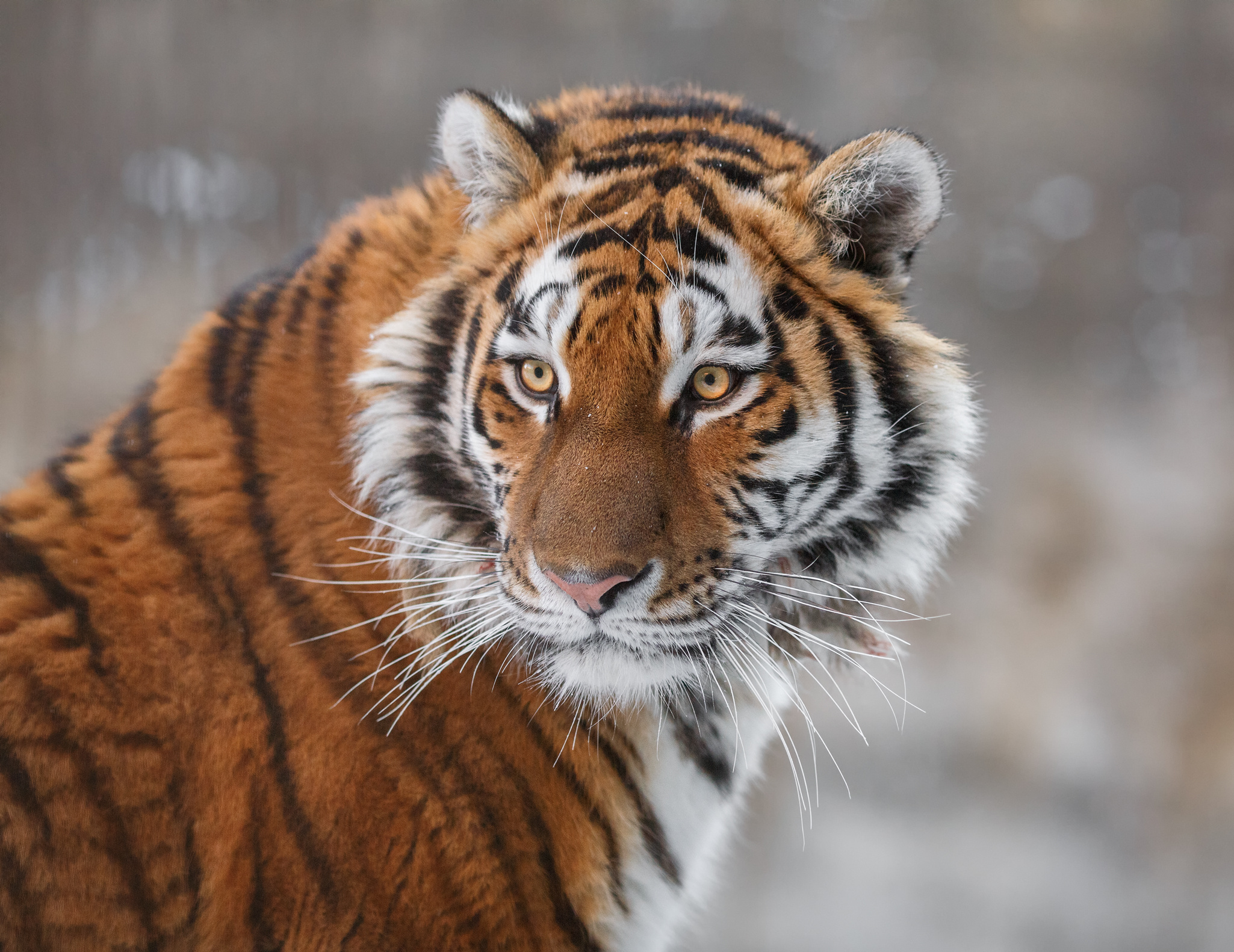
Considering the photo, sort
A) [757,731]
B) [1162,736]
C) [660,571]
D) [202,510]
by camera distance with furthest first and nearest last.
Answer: [1162,736] → [757,731] → [202,510] → [660,571]

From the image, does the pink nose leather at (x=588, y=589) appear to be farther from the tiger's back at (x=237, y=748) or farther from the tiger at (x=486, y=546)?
the tiger's back at (x=237, y=748)

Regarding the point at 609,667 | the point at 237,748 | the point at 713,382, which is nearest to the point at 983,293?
the point at 713,382

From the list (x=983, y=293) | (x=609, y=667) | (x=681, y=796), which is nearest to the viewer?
(x=609, y=667)

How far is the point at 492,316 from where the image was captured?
3.71 feet

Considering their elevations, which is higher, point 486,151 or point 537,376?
point 486,151

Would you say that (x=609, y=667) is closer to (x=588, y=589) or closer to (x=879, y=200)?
(x=588, y=589)

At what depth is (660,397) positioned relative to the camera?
3.41 ft

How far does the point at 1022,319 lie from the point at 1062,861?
1849mm

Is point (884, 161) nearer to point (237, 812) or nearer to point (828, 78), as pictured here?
point (237, 812)

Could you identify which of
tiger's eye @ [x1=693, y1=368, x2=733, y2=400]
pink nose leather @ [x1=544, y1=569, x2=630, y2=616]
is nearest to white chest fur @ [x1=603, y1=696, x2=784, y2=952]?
pink nose leather @ [x1=544, y1=569, x2=630, y2=616]

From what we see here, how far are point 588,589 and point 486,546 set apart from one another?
0.80 feet

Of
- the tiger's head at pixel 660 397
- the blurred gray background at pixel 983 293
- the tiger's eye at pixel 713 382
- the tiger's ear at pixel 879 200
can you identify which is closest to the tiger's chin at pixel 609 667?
the tiger's head at pixel 660 397

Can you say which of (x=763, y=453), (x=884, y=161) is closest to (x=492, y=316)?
(x=763, y=453)

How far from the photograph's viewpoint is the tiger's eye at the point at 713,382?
1053 mm
